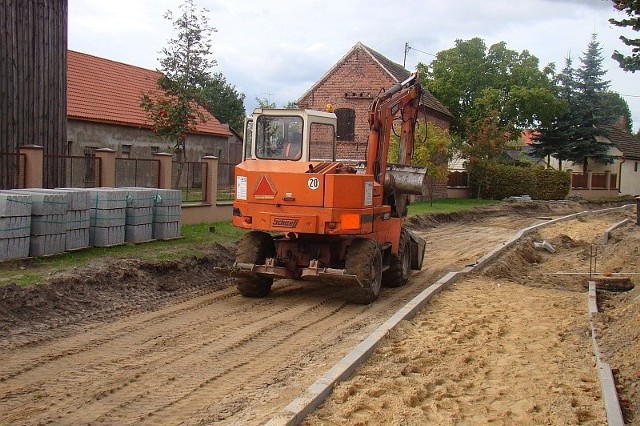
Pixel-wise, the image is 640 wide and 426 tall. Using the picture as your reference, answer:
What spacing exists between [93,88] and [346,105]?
38.2 ft

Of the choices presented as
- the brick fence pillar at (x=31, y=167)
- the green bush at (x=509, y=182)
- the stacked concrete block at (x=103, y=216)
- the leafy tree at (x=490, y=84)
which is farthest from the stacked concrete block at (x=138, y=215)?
the leafy tree at (x=490, y=84)

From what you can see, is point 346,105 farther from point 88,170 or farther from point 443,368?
point 443,368

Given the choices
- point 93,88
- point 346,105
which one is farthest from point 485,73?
point 93,88

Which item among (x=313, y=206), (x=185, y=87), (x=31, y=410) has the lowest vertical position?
(x=31, y=410)

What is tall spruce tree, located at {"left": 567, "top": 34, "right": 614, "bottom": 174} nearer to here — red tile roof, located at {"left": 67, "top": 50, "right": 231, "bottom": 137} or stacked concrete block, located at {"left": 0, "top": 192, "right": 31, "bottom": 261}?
red tile roof, located at {"left": 67, "top": 50, "right": 231, "bottom": 137}

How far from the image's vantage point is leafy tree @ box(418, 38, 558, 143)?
160ft

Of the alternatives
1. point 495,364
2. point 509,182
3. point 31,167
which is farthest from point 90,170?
point 509,182

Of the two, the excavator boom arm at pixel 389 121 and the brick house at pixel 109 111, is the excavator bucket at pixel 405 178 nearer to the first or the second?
the excavator boom arm at pixel 389 121

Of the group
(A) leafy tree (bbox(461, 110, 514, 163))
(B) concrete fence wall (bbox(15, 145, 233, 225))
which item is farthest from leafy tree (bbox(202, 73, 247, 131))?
(B) concrete fence wall (bbox(15, 145, 233, 225))

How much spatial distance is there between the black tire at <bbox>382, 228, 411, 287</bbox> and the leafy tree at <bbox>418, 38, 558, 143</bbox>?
35296mm

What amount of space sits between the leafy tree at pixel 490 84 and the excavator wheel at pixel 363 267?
3757 centimetres

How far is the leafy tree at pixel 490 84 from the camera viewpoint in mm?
48875

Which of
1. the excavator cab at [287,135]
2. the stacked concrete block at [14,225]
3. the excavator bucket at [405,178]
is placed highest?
the excavator cab at [287,135]

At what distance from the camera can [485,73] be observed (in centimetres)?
A: 5209
